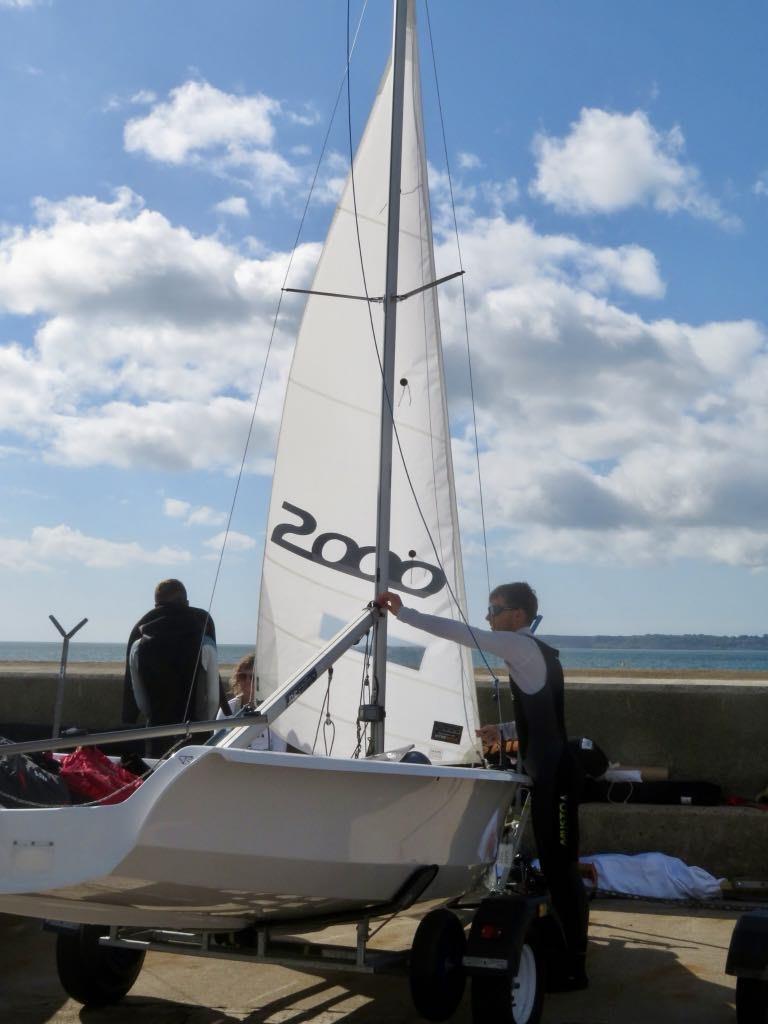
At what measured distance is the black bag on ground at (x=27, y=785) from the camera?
406 cm

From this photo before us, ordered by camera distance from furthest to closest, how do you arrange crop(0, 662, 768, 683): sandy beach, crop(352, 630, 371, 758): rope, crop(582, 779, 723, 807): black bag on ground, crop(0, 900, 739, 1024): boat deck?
crop(0, 662, 768, 683): sandy beach, crop(582, 779, 723, 807): black bag on ground, crop(352, 630, 371, 758): rope, crop(0, 900, 739, 1024): boat deck

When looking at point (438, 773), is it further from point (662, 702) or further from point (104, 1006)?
point (662, 702)

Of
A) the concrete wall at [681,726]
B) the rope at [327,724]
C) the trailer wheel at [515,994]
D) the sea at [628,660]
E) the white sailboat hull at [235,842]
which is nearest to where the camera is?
the white sailboat hull at [235,842]

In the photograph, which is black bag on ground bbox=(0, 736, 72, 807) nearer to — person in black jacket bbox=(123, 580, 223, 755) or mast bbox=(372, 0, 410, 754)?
mast bbox=(372, 0, 410, 754)

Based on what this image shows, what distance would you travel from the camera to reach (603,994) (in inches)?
199

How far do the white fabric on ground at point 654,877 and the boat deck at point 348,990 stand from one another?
2.20 ft

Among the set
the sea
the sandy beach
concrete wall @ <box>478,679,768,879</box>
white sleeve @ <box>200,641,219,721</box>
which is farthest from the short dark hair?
the sea

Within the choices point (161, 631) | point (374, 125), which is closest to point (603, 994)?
point (161, 631)

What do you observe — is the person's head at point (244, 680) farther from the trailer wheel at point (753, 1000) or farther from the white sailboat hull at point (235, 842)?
the trailer wheel at point (753, 1000)

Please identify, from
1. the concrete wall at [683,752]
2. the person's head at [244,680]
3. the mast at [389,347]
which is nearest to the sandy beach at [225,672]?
the concrete wall at [683,752]

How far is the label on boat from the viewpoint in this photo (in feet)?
19.9

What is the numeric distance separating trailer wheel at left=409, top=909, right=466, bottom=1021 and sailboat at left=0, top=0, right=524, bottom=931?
0.49 ft

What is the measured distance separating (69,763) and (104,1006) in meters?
1.25

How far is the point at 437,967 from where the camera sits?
4.33m
